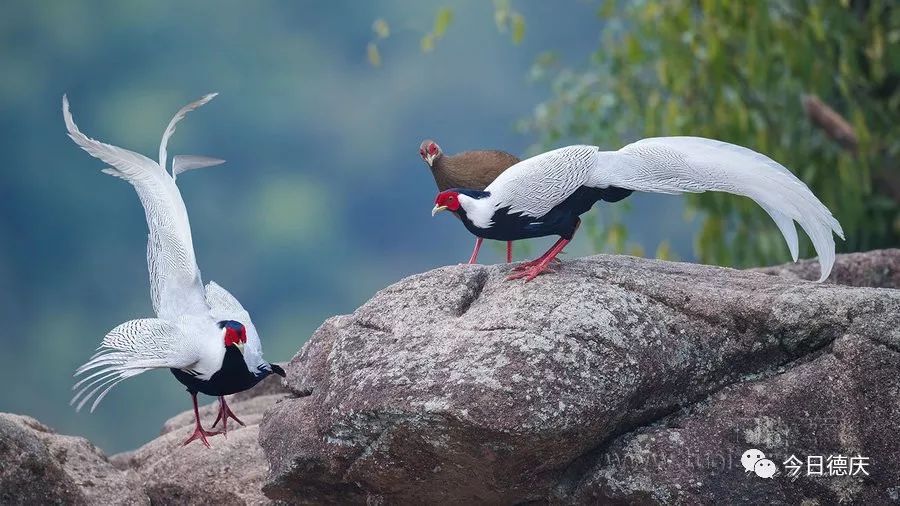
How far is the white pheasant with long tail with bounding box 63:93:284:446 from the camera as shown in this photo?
12.1ft

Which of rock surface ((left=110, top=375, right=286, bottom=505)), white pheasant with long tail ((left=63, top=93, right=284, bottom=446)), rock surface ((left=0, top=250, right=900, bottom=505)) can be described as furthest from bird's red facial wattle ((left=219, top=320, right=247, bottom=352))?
rock surface ((left=110, top=375, right=286, bottom=505))

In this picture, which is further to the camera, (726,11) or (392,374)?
(726,11)

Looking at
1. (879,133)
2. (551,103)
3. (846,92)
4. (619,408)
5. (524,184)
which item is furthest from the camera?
(551,103)

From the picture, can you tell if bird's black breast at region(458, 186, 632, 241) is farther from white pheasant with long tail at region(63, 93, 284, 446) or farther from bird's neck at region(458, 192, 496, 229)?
white pheasant with long tail at region(63, 93, 284, 446)

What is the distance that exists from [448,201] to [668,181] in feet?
2.32

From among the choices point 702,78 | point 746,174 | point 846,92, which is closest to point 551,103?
point 702,78

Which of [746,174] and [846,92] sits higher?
[846,92]

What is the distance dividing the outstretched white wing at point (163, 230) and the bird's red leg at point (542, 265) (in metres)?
1.08

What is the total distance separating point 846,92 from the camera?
6.92m

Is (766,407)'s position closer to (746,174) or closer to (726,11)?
(746,174)

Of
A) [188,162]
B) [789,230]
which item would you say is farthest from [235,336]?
[789,230]

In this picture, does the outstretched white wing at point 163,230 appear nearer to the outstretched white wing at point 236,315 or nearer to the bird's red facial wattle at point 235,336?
the outstretched white wing at point 236,315

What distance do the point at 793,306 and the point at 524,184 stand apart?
0.94 meters

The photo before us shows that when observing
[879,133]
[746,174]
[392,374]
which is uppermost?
[879,133]
